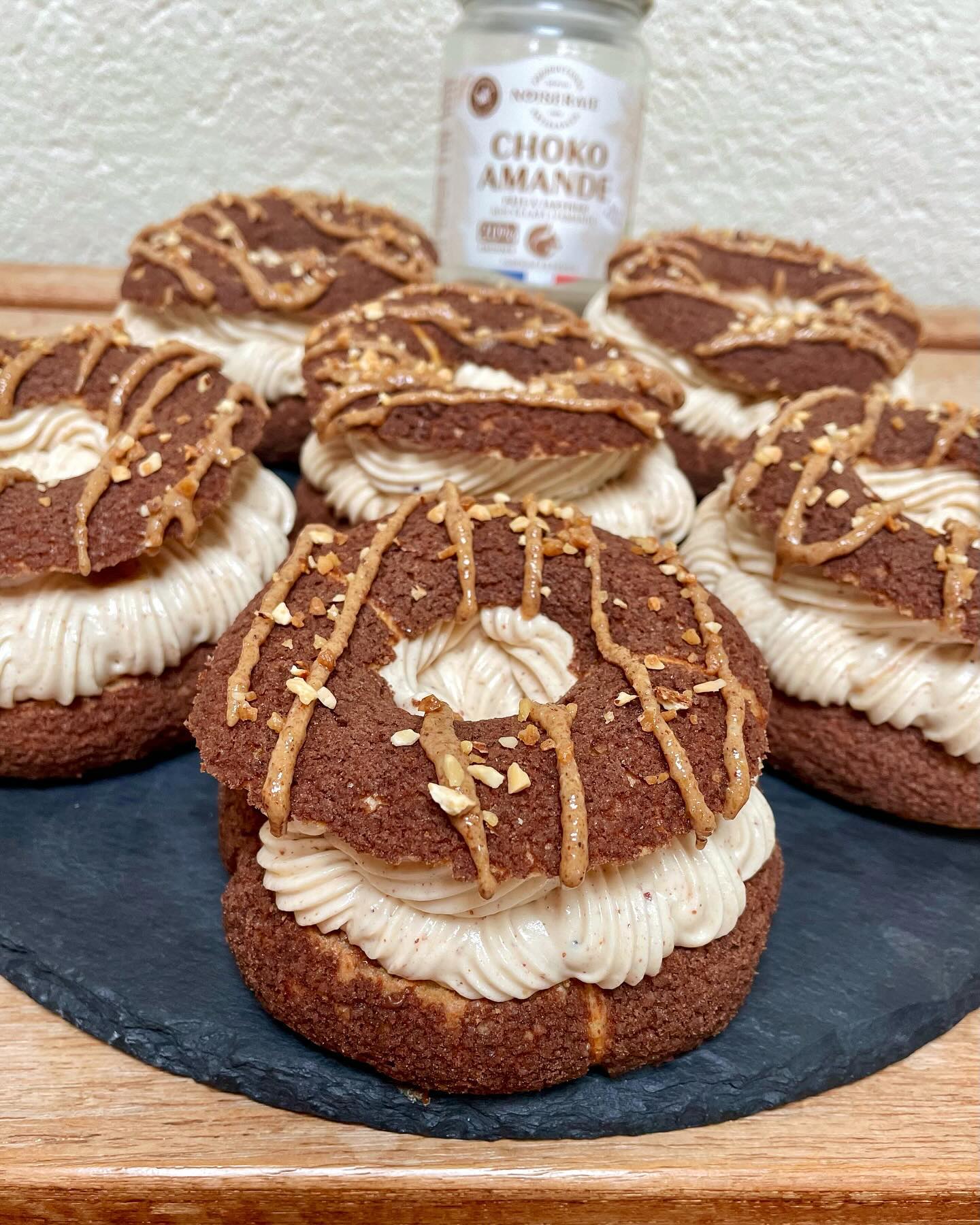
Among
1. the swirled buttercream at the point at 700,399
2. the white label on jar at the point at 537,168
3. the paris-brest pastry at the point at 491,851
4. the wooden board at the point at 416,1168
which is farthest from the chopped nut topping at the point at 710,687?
the white label on jar at the point at 537,168

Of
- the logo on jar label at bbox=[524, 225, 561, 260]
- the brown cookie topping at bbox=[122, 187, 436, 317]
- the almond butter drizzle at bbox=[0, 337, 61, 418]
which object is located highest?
the logo on jar label at bbox=[524, 225, 561, 260]

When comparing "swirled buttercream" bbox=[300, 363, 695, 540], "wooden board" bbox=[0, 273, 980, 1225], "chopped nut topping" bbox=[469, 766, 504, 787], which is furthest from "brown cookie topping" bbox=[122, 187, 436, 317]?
"wooden board" bbox=[0, 273, 980, 1225]

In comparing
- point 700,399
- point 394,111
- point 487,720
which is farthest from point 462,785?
point 394,111

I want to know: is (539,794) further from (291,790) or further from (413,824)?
(291,790)

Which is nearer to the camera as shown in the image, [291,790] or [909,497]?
[291,790]

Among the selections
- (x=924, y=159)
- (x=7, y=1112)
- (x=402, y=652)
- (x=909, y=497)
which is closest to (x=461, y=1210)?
(x=7, y=1112)

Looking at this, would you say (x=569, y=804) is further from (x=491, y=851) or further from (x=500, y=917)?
(x=500, y=917)

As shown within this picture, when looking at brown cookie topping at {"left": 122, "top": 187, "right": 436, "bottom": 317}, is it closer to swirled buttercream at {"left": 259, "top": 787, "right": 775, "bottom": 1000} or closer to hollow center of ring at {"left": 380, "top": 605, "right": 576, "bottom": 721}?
hollow center of ring at {"left": 380, "top": 605, "right": 576, "bottom": 721}
